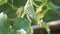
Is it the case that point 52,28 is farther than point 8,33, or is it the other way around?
point 52,28

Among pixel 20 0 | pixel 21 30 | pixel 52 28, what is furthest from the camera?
pixel 52 28

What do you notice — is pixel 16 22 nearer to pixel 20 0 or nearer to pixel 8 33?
pixel 8 33

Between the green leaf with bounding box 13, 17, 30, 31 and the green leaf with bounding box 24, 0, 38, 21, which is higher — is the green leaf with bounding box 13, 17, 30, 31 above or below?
below

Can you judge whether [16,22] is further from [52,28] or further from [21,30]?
[52,28]

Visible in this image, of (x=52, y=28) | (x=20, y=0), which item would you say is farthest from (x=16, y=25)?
(x=52, y=28)

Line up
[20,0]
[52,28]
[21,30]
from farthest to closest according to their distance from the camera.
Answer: [52,28] < [20,0] < [21,30]

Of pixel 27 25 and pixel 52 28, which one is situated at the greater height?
pixel 27 25

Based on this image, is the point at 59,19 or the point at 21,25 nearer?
the point at 21,25

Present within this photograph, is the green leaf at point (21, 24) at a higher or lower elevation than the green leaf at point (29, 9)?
lower

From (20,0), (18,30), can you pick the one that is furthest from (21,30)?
(20,0)
